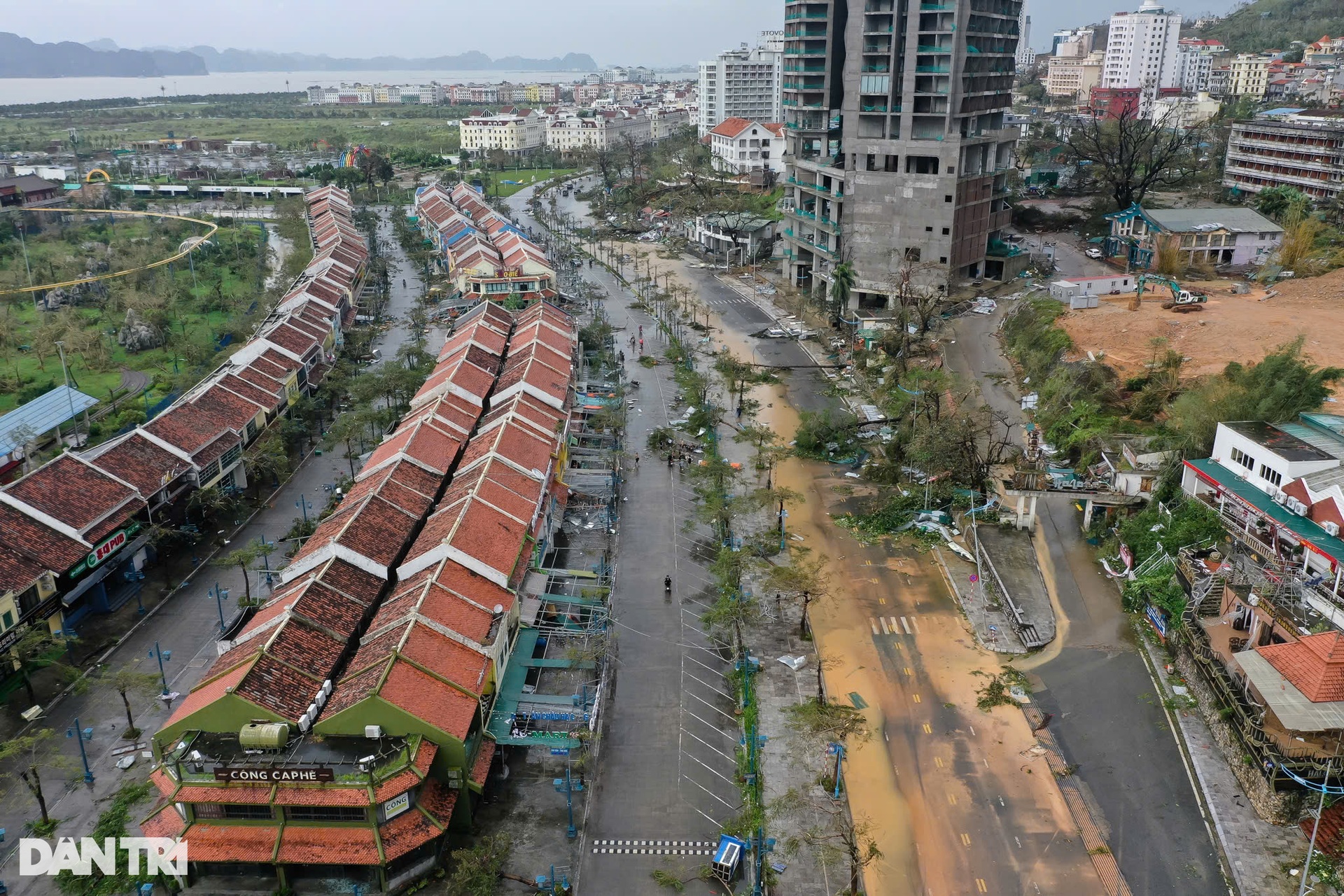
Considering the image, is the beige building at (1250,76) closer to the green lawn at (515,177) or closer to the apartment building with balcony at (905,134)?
the apartment building with balcony at (905,134)

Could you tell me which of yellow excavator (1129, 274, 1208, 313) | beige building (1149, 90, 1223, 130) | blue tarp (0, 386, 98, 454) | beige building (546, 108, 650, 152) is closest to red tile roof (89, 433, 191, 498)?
blue tarp (0, 386, 98, 454)

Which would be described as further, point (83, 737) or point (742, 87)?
point (742, 87)

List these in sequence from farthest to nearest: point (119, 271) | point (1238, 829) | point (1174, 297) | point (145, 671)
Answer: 1. point (119, 271)
2. point (1174, 297)
3. point (145, 671)
4. point (1238, 829)

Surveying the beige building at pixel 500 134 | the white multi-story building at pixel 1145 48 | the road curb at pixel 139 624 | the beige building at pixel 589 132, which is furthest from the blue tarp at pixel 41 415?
the white multi-story building at pixel 1145 48

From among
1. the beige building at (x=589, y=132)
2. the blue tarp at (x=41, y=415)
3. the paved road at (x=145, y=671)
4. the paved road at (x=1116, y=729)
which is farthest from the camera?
the beige building at (x=589, y=132)

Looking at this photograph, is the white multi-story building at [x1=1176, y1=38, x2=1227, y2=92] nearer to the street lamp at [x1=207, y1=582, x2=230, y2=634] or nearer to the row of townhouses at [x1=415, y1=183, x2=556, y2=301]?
the row of townhouses at [x1=415, y1=183, x2=556, y2=301]

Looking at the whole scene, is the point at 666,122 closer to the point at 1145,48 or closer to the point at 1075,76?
the point at 1075,76

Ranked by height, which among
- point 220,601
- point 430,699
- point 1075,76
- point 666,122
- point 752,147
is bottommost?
point 220,601

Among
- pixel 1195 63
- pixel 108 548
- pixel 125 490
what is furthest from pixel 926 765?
pixel 1195 63
